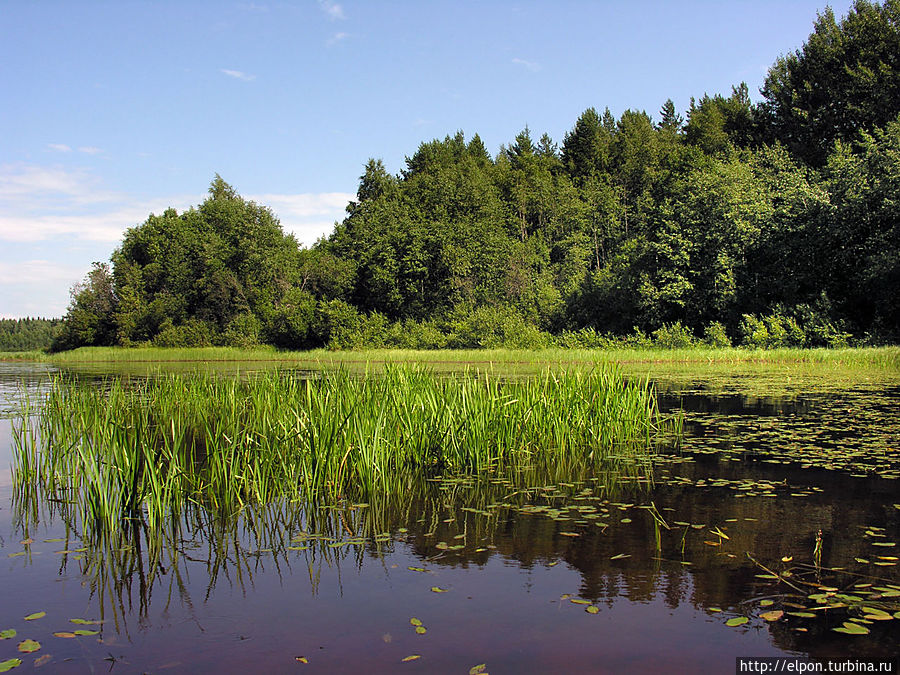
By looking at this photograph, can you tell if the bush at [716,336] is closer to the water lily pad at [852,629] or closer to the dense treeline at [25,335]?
the water lily pad at [852,629]

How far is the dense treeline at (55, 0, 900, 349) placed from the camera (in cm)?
2948

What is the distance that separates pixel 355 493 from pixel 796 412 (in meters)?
8.28

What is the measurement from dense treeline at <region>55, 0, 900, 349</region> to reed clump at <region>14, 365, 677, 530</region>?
22574 mm

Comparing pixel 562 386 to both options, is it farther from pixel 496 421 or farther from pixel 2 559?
pixel 2 559

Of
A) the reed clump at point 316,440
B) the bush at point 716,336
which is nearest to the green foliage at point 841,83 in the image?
the bush at point 716,336

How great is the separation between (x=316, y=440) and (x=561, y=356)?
70.6 ft

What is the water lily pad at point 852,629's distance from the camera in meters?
3.32

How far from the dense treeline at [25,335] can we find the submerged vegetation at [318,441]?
54480 mm

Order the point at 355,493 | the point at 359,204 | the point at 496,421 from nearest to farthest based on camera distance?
1. the point at 355,493
2. the point at 496,421
3. the point at 359,204

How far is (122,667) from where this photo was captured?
10.1ft

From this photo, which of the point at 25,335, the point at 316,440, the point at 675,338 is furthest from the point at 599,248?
the point at 25,335

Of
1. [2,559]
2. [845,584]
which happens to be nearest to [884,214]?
[845,584]

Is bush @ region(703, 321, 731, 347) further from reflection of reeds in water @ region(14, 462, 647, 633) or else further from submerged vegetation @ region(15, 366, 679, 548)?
reflection of reeds in water @ region(14, 462, 647, 633)

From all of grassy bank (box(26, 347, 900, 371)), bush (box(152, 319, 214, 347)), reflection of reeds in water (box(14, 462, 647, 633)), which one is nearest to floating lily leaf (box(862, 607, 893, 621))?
reflection of reeds in water (box(14, 462, 647, 633))
